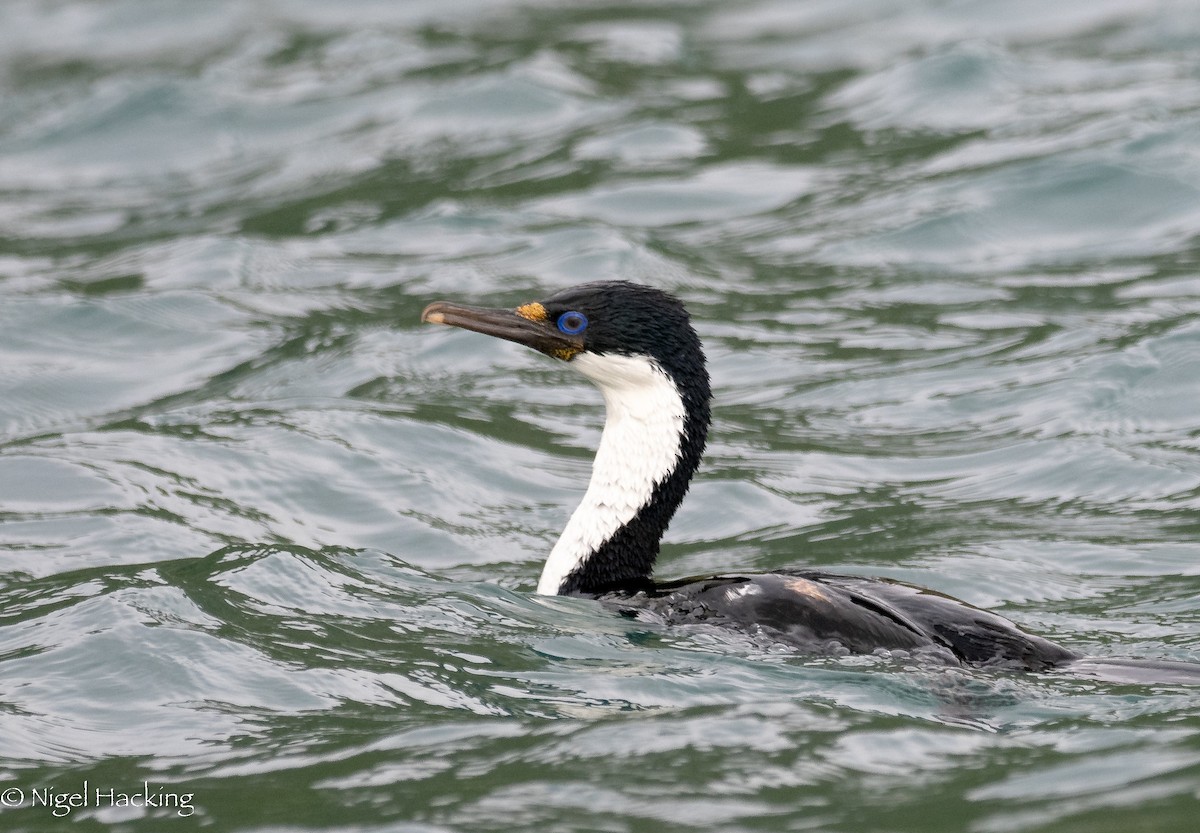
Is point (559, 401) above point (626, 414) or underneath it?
underneath

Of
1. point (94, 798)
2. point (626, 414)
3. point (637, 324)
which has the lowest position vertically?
point (94, 798)

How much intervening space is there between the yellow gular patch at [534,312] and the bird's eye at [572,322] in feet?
0.23

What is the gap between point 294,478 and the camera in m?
8.77

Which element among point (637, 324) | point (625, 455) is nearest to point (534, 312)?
point (637, 324)

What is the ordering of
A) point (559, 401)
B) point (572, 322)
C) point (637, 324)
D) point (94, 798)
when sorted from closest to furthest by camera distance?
point (94, 798) → point (637, 324) → point (572, 322) → point (559, 401)

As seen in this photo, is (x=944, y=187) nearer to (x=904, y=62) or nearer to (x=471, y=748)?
(x=904, y=62)

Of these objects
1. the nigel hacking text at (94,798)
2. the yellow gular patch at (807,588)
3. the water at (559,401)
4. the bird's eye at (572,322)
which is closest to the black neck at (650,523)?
the water at (559,401)

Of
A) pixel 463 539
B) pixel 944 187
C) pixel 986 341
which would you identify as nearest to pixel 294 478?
pixel 463 539

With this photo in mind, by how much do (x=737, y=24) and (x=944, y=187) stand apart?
16.5ft

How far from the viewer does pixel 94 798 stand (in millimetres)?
5270

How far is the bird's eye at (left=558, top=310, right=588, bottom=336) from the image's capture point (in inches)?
274

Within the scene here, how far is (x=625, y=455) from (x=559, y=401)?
3.05 m

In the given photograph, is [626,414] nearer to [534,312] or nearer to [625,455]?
[625,455]

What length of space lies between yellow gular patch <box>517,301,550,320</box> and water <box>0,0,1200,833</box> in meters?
1.12
